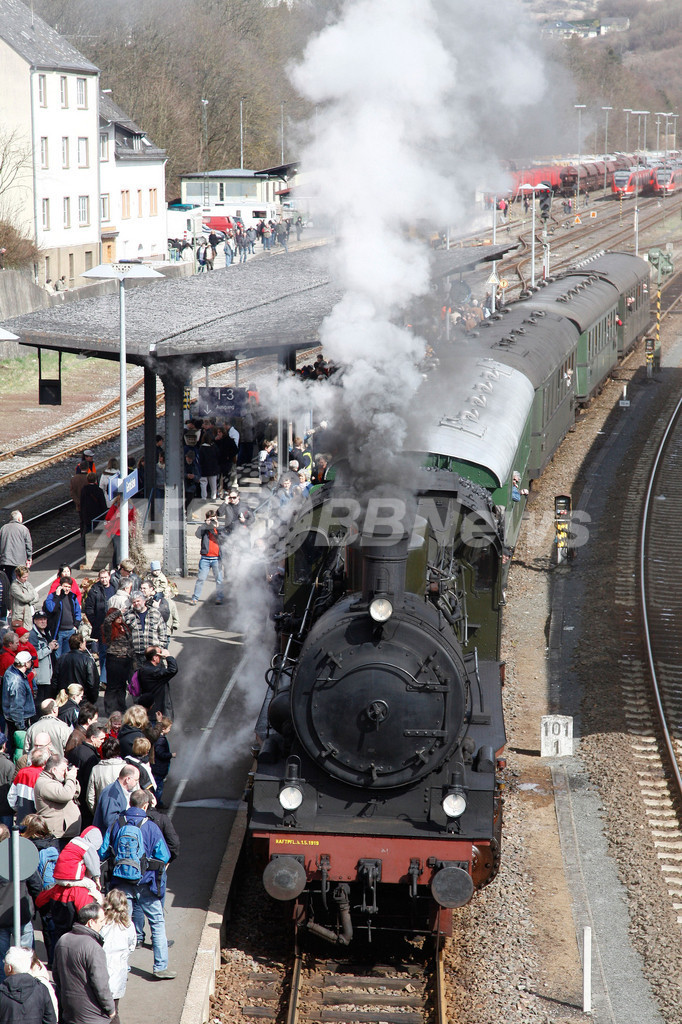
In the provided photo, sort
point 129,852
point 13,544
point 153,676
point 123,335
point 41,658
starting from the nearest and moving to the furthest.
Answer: point 129,852
point 153,676
point 41,658
point 123,335
point 13,544

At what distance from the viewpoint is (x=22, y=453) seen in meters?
25.2

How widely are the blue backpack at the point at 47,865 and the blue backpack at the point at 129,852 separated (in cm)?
41

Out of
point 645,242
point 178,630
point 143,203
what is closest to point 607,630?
point 178,630

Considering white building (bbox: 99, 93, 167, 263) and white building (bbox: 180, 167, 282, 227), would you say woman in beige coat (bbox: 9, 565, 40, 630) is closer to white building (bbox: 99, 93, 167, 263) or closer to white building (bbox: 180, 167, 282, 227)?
white building (bbox: 99, 93, 167, 263)

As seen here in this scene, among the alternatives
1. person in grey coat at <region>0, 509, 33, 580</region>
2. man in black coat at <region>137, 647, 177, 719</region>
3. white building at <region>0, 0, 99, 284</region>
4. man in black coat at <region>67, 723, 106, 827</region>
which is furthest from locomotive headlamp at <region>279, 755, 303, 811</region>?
white building at <region>0, 0, 99, 284</region>

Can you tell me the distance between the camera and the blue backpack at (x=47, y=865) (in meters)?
7.58

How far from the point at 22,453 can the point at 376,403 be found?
1709 cm

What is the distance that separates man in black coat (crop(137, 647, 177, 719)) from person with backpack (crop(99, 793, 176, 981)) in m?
2.77

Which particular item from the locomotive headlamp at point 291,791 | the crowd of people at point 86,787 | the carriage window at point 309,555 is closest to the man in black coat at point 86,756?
the crowd of people at point 86,787

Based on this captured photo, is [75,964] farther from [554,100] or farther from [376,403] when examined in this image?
[554,100]

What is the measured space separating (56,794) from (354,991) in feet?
8.14

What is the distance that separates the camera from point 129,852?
7777 millimetres

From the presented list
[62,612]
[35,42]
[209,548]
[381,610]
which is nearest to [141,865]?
[381,610]

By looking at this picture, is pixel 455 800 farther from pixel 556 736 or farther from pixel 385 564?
pixel 556 736
